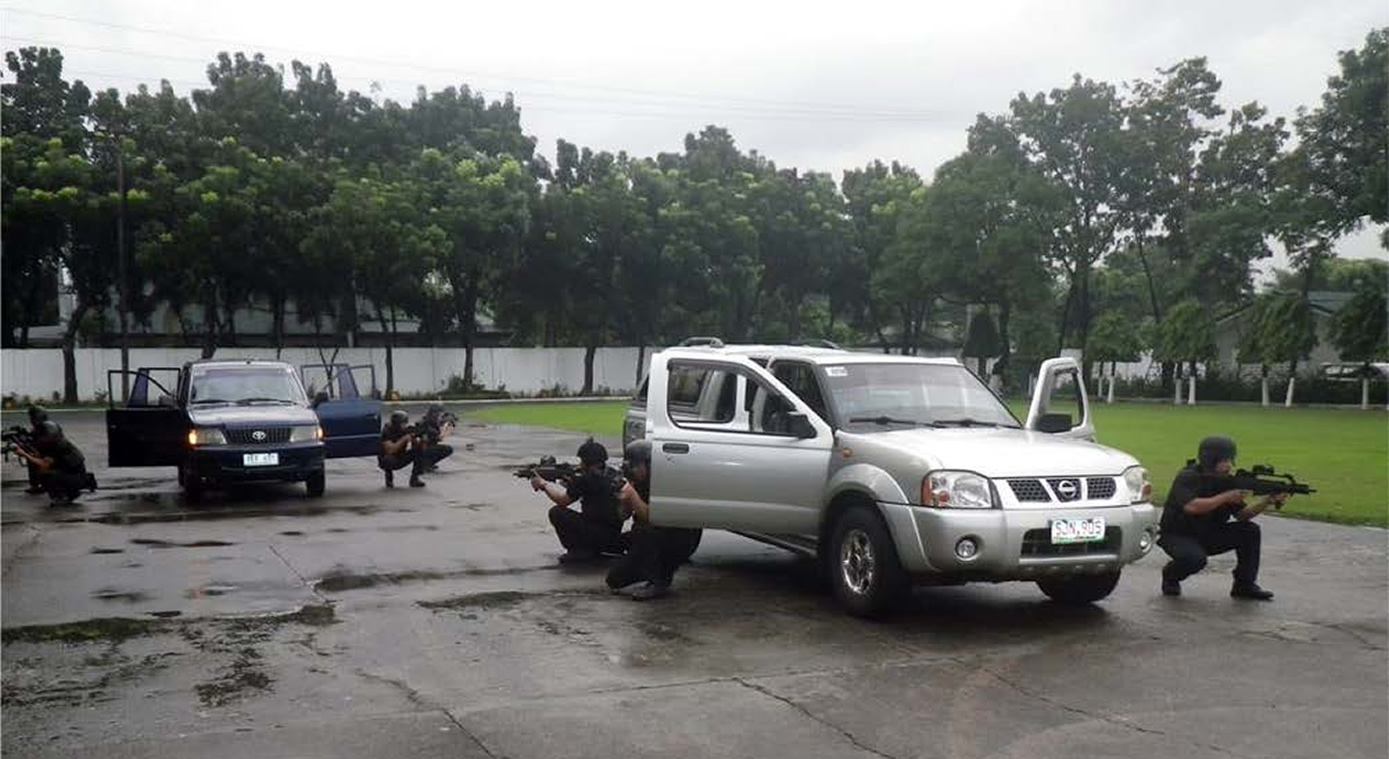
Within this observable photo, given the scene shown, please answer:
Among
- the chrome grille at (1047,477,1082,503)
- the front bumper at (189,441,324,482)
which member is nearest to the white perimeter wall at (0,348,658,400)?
the front bumper at (189,441,324,482)

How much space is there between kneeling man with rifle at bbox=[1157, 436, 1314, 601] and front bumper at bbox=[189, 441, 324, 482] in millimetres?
10325

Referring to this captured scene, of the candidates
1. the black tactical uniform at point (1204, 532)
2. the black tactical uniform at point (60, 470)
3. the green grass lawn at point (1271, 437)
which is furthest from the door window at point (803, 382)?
the black tactical uniform at point (60, 470)

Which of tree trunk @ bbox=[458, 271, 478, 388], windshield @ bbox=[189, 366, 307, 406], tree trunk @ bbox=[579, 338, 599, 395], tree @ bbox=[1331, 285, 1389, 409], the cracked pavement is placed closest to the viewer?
the cracked pavement

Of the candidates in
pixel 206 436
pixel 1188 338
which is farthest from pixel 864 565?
pixel 1188 338

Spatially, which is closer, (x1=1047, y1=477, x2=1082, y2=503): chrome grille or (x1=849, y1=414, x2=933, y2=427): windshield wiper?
(x1=1047, y1=477, x2=1082, y2=503): chrome grille

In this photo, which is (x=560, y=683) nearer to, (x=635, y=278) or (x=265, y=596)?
(x=265, y=596)

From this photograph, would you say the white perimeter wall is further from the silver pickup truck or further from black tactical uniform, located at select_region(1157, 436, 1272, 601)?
black tactical uniform, located at select_region(1157, 436, 1272, 601)

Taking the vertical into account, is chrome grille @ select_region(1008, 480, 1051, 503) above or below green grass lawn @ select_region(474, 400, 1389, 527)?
above

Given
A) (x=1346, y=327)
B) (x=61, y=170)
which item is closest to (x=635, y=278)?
(x=61, y=170)

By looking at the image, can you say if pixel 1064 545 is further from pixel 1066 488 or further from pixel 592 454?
pixel 592 454

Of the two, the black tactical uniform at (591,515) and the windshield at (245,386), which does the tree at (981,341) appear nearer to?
the windshield at (245,386)

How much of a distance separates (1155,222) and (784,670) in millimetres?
48119

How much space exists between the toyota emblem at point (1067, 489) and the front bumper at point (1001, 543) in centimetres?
10

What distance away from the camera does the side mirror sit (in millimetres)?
9047
